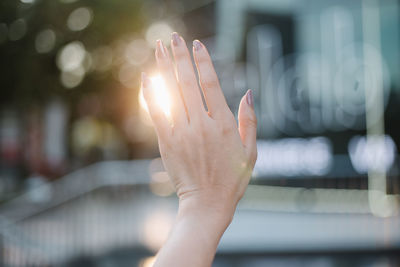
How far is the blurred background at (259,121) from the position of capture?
9758 mm

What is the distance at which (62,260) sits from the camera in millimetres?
8547

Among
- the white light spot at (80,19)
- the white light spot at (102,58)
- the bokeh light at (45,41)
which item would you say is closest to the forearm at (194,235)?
the bokeh light at (45,41)

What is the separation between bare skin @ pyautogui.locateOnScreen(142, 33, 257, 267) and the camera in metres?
1.23

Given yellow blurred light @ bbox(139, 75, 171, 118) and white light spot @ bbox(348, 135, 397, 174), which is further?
white light spot @ bbox(348, 135, 397, 174)

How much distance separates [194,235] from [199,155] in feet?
0.57

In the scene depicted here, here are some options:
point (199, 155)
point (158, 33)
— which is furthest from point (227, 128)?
point (158, 33)

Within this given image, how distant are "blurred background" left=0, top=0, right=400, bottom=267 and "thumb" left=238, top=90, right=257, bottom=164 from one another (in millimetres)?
5853

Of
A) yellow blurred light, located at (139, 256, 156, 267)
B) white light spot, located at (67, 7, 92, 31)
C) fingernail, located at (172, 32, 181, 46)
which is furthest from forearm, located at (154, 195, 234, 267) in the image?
white light spot, located at (67, 7, 92, 31)

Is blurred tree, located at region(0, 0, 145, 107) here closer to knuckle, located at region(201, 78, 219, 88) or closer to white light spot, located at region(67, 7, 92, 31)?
white light spot, located at region(67, 7, 92, 31)

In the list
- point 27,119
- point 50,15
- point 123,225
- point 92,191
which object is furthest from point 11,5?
point 27,119

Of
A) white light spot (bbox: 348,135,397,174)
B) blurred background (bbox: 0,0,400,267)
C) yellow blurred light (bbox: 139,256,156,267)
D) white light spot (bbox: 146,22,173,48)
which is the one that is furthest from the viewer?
white light spot (bbox: 146,22,173,48)

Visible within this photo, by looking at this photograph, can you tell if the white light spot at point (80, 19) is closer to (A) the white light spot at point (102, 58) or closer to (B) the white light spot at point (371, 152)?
(A) the white light spot at point (102, 58)

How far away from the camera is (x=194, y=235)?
1.22 metres

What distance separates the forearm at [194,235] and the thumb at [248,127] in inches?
5.7
